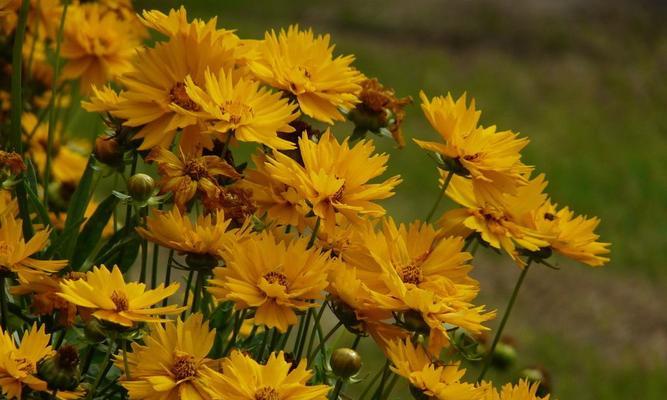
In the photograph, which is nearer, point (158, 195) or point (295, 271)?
point (295, 271)

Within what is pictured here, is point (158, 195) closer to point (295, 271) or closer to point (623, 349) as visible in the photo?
point (295, 271)

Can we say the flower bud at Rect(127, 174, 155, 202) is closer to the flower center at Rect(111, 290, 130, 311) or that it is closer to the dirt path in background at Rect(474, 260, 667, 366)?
the flower center at Rect(111, 290, 130, 311)

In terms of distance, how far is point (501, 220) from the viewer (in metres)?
1.07

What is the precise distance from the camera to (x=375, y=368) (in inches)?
113

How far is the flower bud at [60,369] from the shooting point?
2.81 feet

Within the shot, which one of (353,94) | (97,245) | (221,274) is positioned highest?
(353,94)

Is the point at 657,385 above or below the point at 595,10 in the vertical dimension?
below

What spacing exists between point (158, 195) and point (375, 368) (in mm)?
1945

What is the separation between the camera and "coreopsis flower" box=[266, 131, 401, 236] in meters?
0.89

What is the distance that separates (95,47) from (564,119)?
3937 mm

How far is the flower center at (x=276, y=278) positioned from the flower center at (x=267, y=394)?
0.31 feet

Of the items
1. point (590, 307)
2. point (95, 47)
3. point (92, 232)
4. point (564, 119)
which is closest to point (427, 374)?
point (92, 232)

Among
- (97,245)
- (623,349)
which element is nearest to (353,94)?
(97,245)

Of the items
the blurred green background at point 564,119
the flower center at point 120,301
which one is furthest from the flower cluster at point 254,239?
the blurred green background at point 564,119
